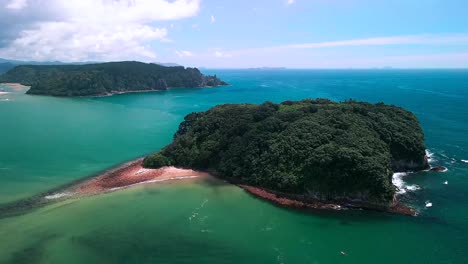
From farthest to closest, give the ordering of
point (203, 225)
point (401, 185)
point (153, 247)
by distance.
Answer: point (401, 185) < point (203, 225) < point (153, 247)

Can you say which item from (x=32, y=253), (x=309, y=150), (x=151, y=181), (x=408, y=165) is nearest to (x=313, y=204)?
(x=309, y=150)

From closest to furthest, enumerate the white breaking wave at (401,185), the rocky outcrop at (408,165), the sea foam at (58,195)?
the sea foam at (58,195)
the white breaking wave at (401,185)
the rocky outcrop at (408,165)

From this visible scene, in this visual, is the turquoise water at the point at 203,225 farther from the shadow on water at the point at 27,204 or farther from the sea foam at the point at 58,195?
the sea foam at the point at 58,195

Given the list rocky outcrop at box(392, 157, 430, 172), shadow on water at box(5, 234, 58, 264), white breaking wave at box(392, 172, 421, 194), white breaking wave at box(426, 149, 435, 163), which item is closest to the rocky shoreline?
white breaking wave at box(392, 172, 421, 194)

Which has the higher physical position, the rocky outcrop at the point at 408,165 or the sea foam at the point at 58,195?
the rocky outcrop at the point at 408,165

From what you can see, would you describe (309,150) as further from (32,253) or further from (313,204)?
(32,253)

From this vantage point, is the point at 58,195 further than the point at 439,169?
No

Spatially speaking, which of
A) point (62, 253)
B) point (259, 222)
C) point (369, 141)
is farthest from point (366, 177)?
point (62, 253)

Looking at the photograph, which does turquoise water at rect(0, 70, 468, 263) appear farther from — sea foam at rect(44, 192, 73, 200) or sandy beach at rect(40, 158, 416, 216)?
sea foam at rect(44, 192, 73, 200)

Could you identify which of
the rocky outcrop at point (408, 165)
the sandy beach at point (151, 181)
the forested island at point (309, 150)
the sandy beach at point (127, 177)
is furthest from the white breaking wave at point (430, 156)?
the sandy beach at point (127, 177)
